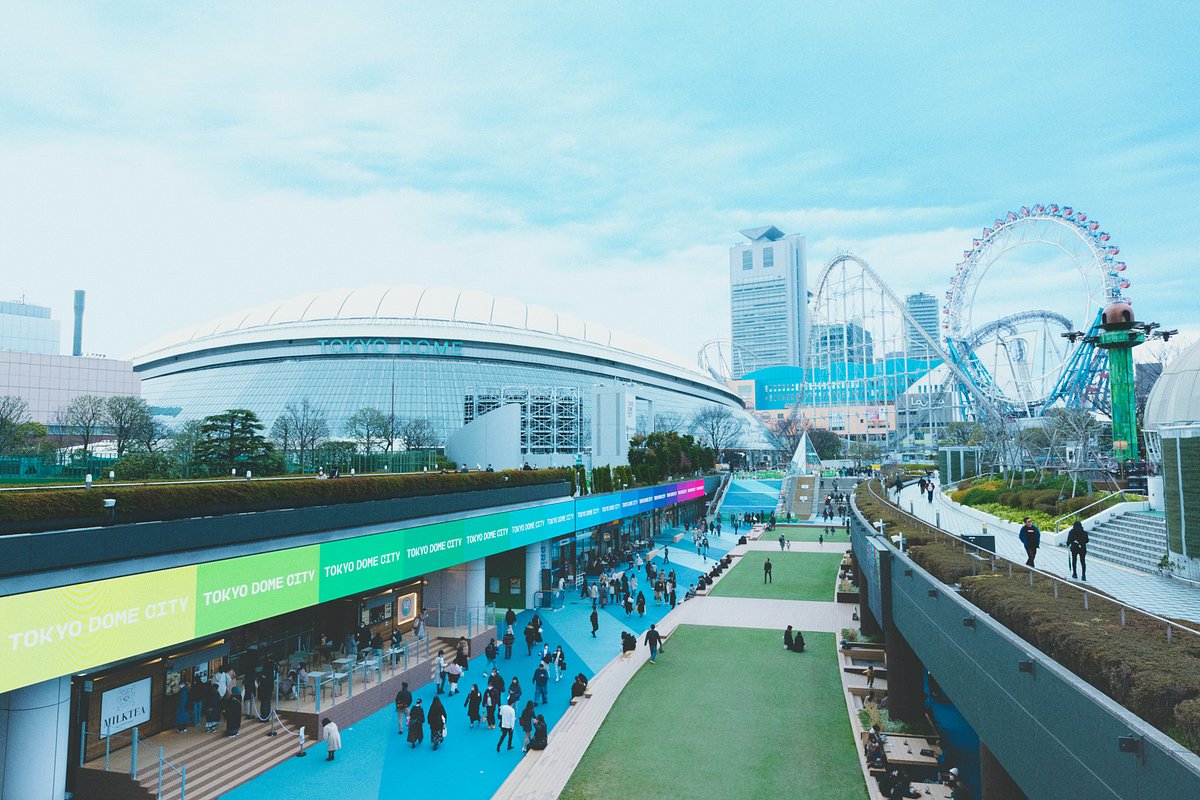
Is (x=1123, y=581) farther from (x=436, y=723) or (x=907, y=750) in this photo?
(x=436, y=723)

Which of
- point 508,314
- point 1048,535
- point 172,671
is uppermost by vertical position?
point 508,314

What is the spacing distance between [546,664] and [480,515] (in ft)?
17.7

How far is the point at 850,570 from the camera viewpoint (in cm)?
3525

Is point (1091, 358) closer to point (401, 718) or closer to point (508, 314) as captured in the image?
point (508, 314)

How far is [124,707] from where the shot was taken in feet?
45.1

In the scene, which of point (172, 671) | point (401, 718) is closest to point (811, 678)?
point (401, 718)

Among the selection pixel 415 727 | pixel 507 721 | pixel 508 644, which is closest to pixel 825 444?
pixel 508 644

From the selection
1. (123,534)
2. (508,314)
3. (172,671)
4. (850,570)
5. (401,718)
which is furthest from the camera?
(508,314)

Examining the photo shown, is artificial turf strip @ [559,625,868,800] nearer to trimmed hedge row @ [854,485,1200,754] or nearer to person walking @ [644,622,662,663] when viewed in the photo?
person walking @ [644,622,662,663]

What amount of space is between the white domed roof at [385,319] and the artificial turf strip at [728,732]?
1902 inches

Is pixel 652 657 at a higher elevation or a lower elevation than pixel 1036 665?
lower

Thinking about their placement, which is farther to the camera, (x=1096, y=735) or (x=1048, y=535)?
(x=1048, y=535)

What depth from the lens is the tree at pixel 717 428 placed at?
280 feet

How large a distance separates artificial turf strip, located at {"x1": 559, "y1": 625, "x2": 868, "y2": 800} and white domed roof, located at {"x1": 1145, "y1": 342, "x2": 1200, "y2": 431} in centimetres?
1096
